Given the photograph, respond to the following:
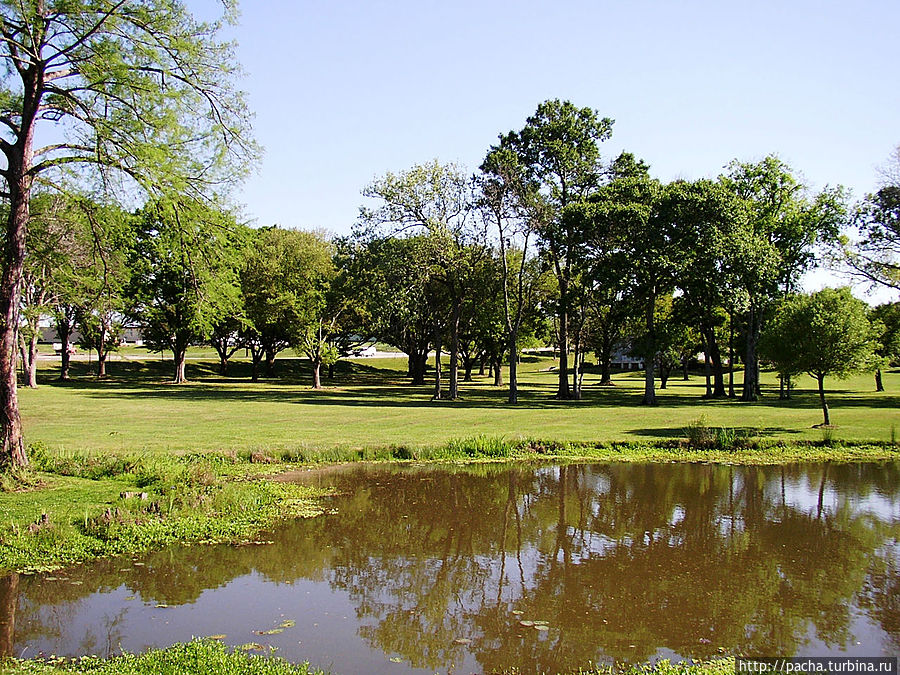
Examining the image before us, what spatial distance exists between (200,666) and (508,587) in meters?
4.70

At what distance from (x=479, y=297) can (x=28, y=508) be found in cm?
3902

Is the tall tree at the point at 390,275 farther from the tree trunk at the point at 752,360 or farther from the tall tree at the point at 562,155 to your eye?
the tree trunk at the point at 752,360

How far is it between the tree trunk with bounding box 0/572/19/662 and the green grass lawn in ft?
33.4

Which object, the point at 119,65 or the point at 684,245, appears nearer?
the point at 119,65

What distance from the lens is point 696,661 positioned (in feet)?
25.4

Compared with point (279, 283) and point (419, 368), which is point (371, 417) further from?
point (419, 368)

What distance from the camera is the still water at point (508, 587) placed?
828 centimetres

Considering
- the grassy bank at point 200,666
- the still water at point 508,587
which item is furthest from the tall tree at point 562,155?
the grassy bank at point 200,666

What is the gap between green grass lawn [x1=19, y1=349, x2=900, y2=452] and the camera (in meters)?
24.3

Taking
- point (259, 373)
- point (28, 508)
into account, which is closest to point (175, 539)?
point (28, 508)

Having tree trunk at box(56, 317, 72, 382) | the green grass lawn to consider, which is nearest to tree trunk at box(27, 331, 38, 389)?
the green grass lawn

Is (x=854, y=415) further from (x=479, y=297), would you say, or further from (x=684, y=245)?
(x=479, y=297)

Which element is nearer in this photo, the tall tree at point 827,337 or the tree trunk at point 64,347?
the tall tree at point 827,337

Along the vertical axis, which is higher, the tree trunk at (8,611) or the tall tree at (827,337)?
the tall tree at (827,337)
